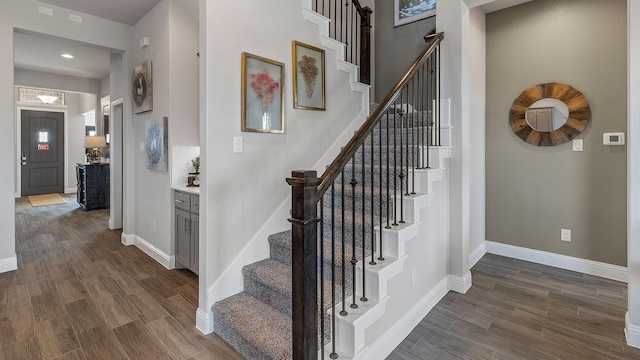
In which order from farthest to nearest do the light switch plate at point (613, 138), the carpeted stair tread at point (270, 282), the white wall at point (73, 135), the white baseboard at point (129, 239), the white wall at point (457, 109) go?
1. the white wall at point (73, 135)
2. the white baseboard at point (129, 239)
3. the light switch plate at point (613, 138)
4. the white wall at point (457, 109)
5. the carpeted stair tread at point (270, 282)

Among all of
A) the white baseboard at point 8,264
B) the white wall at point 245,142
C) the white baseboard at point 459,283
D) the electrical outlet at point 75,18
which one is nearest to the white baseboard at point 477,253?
the white baseboard at point 459,283

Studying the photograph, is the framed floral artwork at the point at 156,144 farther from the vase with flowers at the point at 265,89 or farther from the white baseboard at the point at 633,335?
the white baseboard at the point at 633,335

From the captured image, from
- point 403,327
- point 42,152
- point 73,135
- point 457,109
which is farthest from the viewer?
point 73,135

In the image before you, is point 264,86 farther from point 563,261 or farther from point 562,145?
point 563,261

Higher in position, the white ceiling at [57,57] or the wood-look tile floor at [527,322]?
the white ceiling at [57,57]

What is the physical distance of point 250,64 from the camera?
2.46 m

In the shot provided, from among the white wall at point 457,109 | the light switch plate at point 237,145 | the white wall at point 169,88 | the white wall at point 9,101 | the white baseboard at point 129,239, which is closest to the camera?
the light switch plate at point 237,145

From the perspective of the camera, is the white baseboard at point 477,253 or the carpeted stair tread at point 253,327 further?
the white baseboard at point 477,253

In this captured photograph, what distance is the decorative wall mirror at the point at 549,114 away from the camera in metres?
3.21

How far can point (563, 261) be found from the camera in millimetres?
3375

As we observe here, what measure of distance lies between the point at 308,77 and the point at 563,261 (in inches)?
132

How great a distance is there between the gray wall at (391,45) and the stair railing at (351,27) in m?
0.42

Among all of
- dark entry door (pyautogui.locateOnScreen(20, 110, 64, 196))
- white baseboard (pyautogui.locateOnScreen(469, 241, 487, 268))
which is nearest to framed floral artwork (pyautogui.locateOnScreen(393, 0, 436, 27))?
white baseboard (pyautogui.locateOnScreen(469, 241, 487, 268))

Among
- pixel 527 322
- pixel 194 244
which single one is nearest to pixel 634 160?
pixel 527 322
